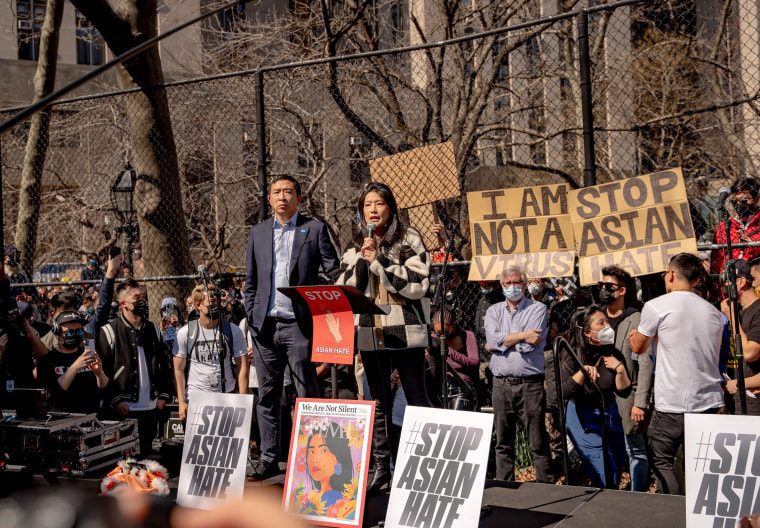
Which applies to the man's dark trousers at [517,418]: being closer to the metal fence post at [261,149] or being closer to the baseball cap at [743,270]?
the baseball cap at [743,270]

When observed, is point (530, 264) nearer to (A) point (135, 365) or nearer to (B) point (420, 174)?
(B) point (420, 174)

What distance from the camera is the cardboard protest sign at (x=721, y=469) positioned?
12.0ft

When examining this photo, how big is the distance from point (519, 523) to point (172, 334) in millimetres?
4989

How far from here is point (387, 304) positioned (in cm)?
467

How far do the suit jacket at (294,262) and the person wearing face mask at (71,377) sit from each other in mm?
1604

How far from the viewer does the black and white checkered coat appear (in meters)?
4.51

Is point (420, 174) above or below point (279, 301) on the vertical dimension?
above

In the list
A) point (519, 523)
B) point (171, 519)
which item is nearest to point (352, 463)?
point (519, 523)

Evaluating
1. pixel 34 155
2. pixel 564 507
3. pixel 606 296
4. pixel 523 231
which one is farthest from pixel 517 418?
pixel 34 155

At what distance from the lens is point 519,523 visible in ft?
14.0

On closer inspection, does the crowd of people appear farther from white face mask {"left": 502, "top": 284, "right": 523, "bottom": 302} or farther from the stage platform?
the stage platform

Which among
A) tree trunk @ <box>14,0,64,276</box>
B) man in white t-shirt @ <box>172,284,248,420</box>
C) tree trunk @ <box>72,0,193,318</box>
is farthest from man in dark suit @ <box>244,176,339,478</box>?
tree trunk @ <box>14,0,64,276</box>

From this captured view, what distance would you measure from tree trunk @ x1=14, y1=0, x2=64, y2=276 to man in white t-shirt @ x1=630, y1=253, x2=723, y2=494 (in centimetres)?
863

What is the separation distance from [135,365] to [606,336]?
383cm
